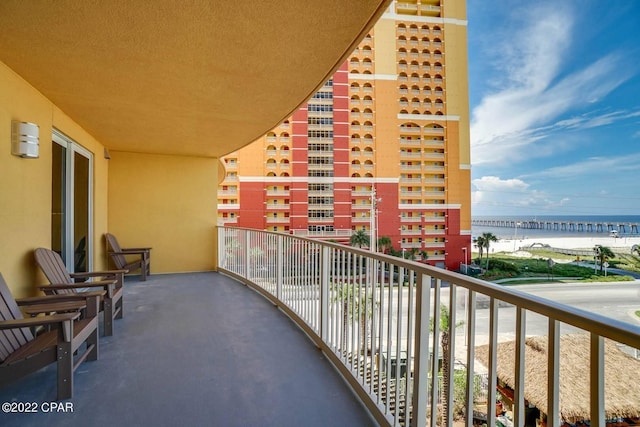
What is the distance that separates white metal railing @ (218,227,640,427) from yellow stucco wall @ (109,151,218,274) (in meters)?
3.19

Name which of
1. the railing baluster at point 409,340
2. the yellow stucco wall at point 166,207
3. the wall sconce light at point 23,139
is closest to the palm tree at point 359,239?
the yellow stucco wall at point 166,207

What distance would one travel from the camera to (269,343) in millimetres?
3080

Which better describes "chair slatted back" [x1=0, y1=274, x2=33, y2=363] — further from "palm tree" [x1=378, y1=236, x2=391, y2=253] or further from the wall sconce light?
"palm tree" [x1=378, y1=236, x2=391, y2=253]

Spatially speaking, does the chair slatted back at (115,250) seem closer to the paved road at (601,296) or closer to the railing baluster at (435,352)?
the railing baluster at (435,352)

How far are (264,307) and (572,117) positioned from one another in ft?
210

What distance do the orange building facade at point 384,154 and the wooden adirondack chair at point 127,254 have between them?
2675 centimetres

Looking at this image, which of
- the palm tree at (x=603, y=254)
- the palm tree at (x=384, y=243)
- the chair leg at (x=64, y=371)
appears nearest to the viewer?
the chair leg at (x=64, y=371)

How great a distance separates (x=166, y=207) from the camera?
268 inches

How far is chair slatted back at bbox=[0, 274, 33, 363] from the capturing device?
7.10ft

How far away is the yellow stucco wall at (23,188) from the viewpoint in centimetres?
288

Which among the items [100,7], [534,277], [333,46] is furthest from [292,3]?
[534,277]

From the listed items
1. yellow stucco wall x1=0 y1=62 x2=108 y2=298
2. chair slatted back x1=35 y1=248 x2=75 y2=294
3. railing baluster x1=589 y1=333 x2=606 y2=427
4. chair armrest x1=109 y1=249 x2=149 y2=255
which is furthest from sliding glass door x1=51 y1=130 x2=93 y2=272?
railing baluster x1=589 y1=333 x2=606 y2=427

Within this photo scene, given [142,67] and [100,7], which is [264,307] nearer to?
[142,67]

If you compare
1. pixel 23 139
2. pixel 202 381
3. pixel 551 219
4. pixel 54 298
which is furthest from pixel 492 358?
pixel 551 219
